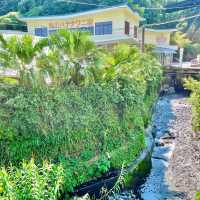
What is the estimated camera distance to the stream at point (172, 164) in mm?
9445

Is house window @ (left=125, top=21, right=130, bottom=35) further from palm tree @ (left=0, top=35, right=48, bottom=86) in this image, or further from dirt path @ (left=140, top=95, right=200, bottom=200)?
palm tree @ (left=0, top=35, right=48, bottom=86)

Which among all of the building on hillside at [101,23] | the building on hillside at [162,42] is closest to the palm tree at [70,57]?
the building on hillside at [101,23]

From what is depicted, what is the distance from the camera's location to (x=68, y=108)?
9.62 meters

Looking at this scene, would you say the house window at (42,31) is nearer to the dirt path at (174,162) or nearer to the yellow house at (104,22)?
the yellow house at (104,22)

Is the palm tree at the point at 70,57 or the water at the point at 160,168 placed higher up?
the palm tree at the point at 70,57

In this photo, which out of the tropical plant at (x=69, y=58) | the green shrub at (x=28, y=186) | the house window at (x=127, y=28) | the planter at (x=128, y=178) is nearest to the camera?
the green shrub at (x=28, y=186)

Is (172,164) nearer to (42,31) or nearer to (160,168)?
(160,168)

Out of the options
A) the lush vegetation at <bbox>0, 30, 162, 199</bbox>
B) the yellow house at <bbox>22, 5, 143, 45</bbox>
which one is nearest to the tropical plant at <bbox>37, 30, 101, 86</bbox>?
the lush vegetation at <bbox>0, 30, 162, 199</bbox>

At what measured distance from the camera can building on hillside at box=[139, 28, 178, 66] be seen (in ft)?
117

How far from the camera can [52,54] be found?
33.6 feet

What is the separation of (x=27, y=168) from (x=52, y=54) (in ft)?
17.4

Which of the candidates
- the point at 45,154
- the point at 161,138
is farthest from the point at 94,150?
the point at 161,138

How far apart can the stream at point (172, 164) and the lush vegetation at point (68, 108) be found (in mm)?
1199

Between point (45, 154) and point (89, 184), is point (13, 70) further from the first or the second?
point (89, 184)
